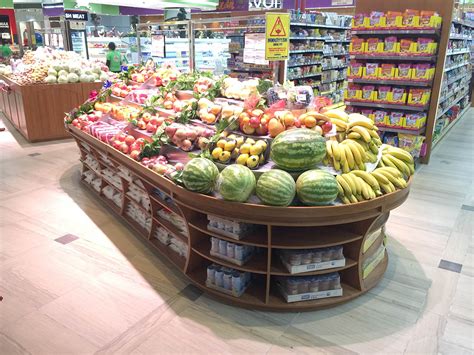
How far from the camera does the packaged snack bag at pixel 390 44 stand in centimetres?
593

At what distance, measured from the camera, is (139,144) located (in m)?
3.78

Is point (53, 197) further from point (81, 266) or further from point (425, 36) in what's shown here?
point (425, 36)

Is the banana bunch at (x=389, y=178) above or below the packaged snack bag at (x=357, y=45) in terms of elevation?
below

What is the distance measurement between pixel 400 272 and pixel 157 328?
208cm

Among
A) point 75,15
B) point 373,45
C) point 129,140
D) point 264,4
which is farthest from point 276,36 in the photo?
point 75,15

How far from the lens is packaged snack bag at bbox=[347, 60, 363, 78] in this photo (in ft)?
20.8

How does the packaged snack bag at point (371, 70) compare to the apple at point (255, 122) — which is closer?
the apple at point (255, 122)

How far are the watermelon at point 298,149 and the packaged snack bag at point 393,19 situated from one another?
410 centimetres

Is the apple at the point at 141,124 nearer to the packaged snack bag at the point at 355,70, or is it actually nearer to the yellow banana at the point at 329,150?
the yellow banana at the point at 329,150

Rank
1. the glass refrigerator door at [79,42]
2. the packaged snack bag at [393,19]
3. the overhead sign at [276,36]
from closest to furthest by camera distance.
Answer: the overhead sign at [276,36] < the packaged snack bag at [393,19] < the glass refrigerator door at [79,42]

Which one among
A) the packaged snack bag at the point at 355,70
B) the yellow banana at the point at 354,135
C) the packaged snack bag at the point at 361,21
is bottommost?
the yellow banana at the point at 354,135

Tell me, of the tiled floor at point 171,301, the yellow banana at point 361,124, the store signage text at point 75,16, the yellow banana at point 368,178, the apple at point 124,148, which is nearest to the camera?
the tiled floor at point 171,301

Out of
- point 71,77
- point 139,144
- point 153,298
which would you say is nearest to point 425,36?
point 139,144

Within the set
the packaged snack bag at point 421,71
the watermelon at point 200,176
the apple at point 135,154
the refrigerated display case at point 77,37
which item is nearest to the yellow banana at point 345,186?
the watermelon at point 200,176
